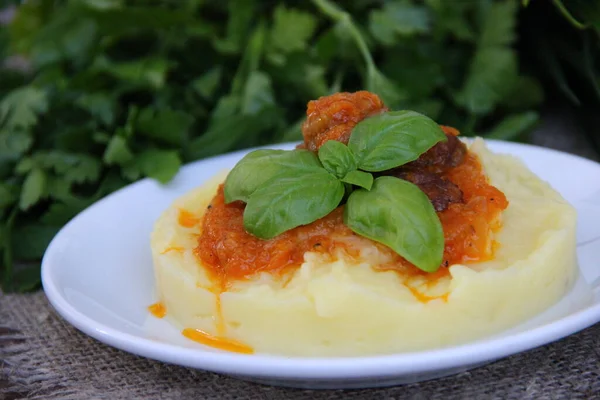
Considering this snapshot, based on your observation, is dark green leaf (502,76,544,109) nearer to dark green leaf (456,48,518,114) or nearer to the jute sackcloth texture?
dark green leaf (456,48,518,114)

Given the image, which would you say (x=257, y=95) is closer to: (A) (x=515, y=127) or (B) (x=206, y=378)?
(A) (x=515, y=127)

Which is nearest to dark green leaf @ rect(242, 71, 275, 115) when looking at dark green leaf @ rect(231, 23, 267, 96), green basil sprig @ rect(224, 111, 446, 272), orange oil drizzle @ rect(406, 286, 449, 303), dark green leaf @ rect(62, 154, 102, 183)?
dark green leaf @ rect(231, 23, 267, 96)

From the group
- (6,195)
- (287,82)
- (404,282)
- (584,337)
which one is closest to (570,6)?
(287,82)

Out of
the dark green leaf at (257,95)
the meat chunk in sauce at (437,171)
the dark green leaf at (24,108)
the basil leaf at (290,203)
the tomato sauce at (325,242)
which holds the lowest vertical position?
the dark green leaf at (257,95)

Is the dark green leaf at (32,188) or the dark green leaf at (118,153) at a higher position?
the dark green leaf at (118,153)

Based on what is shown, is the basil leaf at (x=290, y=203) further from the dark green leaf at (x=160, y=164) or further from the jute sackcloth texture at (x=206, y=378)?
the dark green leaf at (x=160, y=164)

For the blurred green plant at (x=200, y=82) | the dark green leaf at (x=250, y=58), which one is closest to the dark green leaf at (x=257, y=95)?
the blurred green plant at (x=200, y=82)

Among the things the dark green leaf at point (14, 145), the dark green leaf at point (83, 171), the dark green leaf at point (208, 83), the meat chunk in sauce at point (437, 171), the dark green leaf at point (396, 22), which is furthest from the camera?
the dark green leaf at point (208, 83)

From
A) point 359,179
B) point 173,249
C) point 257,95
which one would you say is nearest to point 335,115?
point 359,179
